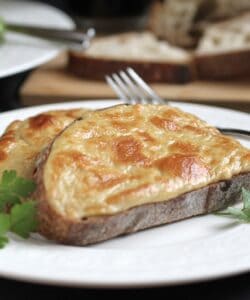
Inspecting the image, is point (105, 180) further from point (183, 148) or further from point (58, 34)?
point (58, 34)

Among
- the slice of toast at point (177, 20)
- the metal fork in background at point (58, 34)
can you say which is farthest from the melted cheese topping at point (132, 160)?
the slice of toast at point (177, 20)

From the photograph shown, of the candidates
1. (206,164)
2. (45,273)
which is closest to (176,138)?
(206,164)

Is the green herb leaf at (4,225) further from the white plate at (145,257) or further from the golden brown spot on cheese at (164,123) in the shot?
the golden brown spot on cheese at (164,123)

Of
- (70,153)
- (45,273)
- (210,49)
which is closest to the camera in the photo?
(45,273)

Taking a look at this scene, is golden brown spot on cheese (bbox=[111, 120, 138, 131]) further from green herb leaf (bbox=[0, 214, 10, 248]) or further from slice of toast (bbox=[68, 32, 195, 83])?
slice of toast (bbox=[68, 32, 195, 83])

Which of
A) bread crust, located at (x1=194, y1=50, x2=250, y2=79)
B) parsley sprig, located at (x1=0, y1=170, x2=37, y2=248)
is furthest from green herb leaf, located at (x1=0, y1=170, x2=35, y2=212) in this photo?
bread crust, located at (x1=194, y1=50, x2=250, y2=79)

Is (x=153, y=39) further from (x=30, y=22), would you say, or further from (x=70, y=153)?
(x=70, y=153)
